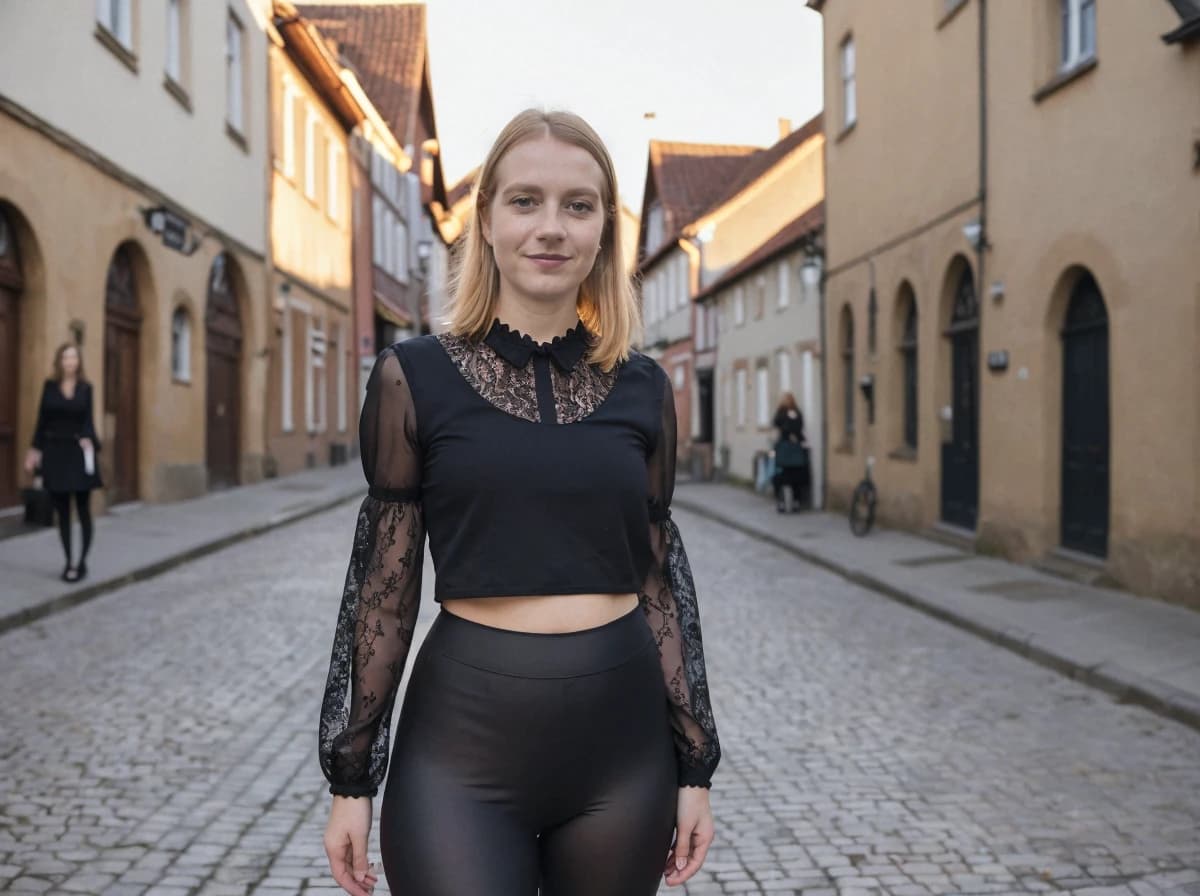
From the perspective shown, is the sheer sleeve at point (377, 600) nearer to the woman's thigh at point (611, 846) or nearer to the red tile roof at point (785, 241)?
the woman's thigh at point (611, 846)

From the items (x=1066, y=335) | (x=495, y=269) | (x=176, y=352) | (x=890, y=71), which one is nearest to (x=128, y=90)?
(x=176, y=352)

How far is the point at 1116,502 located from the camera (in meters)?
10.5

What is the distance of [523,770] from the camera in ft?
6.07

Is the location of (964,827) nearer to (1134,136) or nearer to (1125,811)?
(1125,811)

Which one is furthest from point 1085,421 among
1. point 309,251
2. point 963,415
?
point 309,251

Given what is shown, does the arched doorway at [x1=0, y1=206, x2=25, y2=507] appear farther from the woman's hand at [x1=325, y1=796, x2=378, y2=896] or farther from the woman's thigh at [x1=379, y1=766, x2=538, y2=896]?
the woman's thigh at [x1=379, y1=766, x2=538, y2=896]

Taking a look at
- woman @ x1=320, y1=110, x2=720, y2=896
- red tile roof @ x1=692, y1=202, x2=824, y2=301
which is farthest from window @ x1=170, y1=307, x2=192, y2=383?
woman @ x1=320, y1=110, x2=720, y2=896

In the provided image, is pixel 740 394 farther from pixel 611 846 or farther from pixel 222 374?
pixel 611 846

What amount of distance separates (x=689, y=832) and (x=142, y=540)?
12251mm

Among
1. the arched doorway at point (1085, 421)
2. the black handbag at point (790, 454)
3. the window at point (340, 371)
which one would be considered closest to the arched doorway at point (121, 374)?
the black handbag at point (790, 454)

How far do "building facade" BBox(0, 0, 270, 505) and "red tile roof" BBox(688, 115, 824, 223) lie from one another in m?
13.0

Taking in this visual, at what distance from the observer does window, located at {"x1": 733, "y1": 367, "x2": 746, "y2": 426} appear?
28.7 meters

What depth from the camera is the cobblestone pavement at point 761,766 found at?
4.10 metres

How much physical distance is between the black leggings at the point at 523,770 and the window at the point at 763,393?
24.4 m
